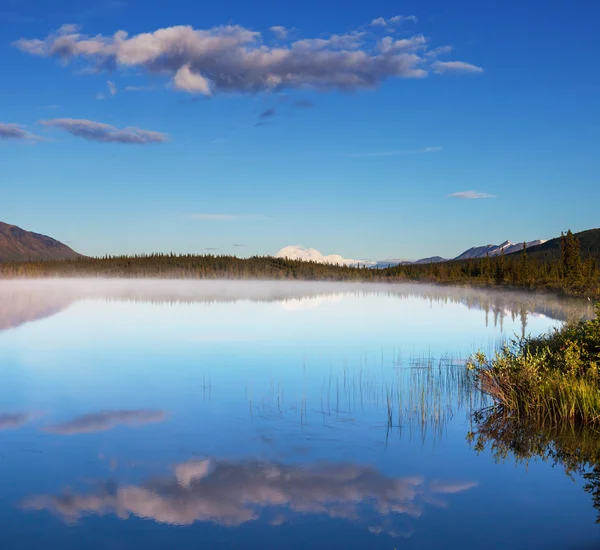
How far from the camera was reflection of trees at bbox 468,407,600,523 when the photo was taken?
12.2 metres

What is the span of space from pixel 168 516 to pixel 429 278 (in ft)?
499

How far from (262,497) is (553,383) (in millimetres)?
8433

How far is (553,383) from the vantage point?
1569cm

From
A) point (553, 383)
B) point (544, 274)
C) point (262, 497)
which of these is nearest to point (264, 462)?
point (262, 497)

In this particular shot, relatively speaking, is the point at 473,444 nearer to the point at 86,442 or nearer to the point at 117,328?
the point at 86,442

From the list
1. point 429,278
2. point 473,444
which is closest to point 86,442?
point 473,444

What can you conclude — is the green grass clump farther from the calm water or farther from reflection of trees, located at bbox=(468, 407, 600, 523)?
the calm water

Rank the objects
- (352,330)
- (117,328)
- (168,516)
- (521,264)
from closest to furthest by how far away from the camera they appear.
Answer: (168,516) → (352,330) → (117,328) → (521,264)

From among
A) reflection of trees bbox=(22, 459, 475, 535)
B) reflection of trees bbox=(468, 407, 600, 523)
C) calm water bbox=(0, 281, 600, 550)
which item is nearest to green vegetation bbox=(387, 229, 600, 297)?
calm water bbox=(0, 281, 600, 550)

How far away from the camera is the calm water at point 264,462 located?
31.7 feet

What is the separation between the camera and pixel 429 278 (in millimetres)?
158250

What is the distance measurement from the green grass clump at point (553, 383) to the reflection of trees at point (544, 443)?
0.43m

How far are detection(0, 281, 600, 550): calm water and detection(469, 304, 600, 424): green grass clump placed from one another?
1.33 metres

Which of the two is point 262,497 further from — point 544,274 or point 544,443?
point 544,274
